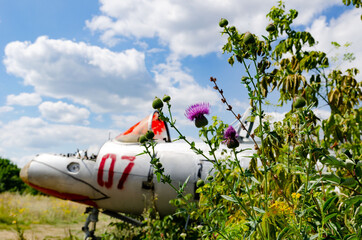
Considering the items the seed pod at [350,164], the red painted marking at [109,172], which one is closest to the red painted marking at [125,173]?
the red painted marking at [109,172]

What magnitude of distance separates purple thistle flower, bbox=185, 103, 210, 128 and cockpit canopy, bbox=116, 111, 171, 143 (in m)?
3.48

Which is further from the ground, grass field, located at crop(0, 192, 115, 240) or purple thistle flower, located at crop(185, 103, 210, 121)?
purple thistle flower, located at crop(185, 103, 210, 121)

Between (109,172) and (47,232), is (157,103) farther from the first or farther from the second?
(47,232)

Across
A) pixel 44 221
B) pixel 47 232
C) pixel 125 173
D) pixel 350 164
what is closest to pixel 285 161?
pixel 350 164

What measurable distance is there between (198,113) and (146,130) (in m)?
3.57

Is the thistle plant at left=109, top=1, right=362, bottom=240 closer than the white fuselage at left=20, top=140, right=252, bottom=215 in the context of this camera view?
Yes

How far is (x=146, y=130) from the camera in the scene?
5090 millimetres

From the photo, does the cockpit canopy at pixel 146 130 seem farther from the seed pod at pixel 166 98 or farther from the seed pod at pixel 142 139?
the seed pod at pixel 166 98

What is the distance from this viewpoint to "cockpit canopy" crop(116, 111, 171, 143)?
5168mm

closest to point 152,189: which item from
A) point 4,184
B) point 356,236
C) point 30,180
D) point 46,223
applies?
point 30,180

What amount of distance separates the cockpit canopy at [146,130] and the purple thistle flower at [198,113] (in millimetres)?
3480

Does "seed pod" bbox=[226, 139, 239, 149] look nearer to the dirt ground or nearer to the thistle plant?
the thistle plant

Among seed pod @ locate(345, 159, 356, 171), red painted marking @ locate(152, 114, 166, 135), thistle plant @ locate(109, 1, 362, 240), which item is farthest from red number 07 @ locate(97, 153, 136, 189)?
seed pod @ locate(345, 159, 356, 171)

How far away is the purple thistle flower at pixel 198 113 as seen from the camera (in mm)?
1551
